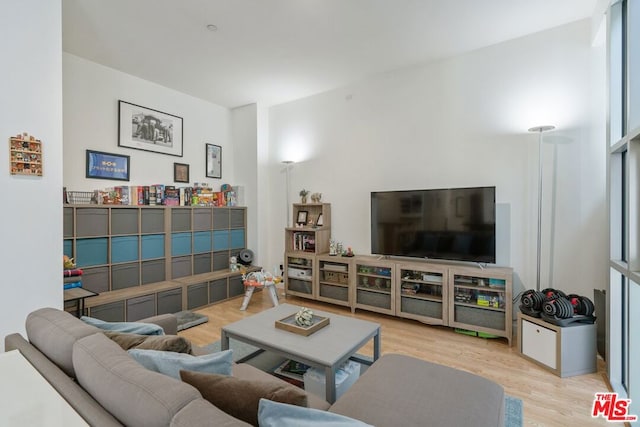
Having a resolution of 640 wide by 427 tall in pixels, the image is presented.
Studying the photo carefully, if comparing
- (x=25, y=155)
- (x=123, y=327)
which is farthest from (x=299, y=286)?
(x=25, y=155)

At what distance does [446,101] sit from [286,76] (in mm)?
1968

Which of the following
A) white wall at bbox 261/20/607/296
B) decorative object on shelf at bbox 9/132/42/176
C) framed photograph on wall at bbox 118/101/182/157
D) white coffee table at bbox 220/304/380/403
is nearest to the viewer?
white coffee table at bbox 220/304/380/403

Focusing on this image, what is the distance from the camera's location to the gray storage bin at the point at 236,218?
4.64 meters

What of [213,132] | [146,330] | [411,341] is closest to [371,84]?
[213,132]

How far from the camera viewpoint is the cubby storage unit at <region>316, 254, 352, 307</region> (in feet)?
12.5

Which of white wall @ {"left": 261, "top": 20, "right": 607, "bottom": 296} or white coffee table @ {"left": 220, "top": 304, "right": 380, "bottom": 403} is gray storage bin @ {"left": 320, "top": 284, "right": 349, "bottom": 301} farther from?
white coffee table @ {"left": 220, "top": 304, "right": 380, "bottom": 403}

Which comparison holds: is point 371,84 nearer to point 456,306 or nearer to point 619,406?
point 456,306

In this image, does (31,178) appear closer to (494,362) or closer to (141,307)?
(141,307)

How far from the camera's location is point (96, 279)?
3225mm

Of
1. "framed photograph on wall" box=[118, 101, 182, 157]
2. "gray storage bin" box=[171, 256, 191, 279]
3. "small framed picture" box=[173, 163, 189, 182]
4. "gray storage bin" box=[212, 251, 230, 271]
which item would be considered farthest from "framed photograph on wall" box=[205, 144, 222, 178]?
"gray storage bin" box=[171, 256, 191, 279]

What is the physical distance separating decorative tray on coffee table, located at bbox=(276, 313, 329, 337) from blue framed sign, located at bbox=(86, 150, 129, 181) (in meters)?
2.84

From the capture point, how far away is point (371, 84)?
3.97 metres

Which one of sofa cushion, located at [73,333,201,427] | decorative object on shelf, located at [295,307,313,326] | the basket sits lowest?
decorative object on shelf, located at [295,307,313,326]

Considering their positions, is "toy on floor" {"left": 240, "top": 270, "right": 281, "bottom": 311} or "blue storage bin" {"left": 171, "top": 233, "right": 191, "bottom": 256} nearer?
"toy on floor" {"left": 240, "top": 270, "right": 281, "bottom": 311}
